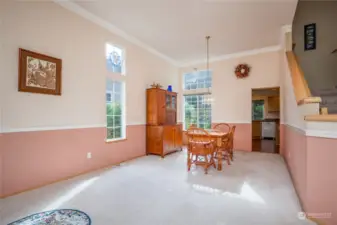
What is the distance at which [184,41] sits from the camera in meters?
4.88

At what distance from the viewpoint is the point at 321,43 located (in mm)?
4211

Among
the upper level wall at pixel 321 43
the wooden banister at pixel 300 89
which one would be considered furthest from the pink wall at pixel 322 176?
the upper level wall at pixel 321 43

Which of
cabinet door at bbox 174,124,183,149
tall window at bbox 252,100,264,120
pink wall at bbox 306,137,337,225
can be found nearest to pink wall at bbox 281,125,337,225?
pink wall at bbox 306,137,337,225

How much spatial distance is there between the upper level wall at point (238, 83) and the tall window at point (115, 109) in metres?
3.17

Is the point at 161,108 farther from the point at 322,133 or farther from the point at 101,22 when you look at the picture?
the point at 322,133

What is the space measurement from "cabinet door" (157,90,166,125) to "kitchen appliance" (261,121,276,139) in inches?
232

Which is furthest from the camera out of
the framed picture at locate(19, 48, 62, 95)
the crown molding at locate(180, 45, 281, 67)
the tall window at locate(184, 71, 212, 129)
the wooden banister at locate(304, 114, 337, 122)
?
the tall window at locate(184, 71, 212, 129)

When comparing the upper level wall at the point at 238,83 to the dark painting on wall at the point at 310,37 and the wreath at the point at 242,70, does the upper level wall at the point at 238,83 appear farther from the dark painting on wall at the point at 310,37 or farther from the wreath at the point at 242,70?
the dark painting on wall at the point at 310,37

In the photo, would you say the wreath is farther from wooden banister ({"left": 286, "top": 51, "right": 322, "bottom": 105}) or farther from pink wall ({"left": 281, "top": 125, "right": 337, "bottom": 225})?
pink wall ({"left": 281, "top": 125, "right": 337, "bottom": 225})

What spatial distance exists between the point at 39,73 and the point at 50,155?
51.3 inches

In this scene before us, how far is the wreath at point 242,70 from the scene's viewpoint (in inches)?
223

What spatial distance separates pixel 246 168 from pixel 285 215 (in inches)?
73.3

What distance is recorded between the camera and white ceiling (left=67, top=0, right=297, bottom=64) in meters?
3.26

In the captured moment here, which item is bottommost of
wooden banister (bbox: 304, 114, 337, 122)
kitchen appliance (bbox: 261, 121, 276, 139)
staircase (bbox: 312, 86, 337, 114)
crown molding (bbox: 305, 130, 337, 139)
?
kitchen appliance (bbox: 261, 121, 276, 139)
